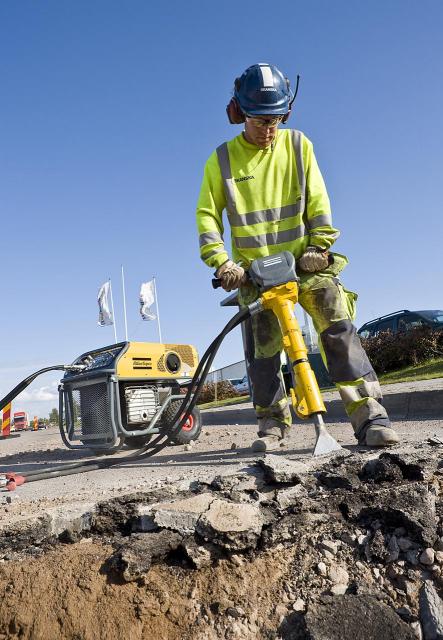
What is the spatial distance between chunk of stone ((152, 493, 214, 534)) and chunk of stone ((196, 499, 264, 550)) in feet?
0.13

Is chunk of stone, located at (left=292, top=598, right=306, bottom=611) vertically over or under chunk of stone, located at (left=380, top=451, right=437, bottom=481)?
under

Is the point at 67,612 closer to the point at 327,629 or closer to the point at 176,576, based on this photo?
the point at 176,576

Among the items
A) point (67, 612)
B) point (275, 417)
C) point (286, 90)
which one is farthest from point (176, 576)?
point (286, 90)

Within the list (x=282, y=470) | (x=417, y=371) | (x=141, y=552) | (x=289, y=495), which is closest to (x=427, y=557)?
(x=289, y=495)

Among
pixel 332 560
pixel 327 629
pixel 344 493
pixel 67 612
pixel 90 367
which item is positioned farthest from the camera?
pixel 90 367

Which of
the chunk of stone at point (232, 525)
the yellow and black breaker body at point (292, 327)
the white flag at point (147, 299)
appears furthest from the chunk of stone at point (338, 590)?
the white flag at point (147, 299)

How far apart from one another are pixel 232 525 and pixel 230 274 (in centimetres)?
195

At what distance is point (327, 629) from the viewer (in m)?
1.78

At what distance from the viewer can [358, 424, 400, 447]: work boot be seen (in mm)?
3234

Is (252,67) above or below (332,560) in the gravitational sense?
above

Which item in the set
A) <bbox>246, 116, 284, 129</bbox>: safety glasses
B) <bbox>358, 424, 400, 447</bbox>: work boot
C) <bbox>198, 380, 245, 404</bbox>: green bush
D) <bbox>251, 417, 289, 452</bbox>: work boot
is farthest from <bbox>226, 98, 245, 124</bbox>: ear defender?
<bbox>198, 380, 245, 404</bbox>: green bush

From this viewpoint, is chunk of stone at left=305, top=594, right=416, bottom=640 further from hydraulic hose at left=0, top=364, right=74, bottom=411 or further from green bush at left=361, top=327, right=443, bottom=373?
green bush at left=361, top=327, right=443, bottom=373

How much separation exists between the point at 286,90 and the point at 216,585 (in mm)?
3150

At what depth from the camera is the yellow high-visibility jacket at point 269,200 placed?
13.0 ft
